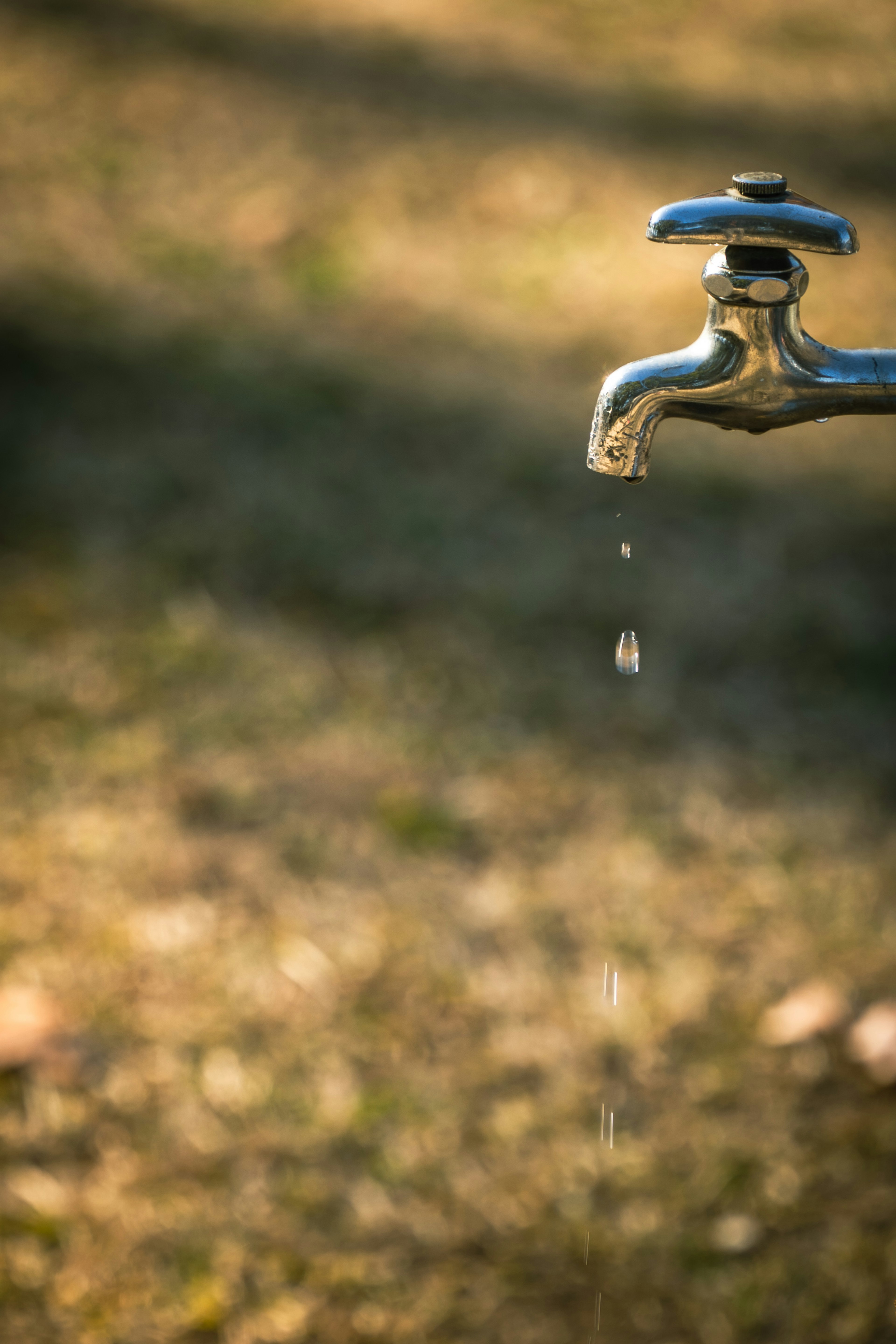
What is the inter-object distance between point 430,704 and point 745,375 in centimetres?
168

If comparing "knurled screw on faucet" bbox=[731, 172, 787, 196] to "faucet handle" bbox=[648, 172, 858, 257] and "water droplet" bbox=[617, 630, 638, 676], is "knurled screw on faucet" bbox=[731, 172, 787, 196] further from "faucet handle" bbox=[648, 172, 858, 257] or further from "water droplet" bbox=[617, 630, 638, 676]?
"water droplet" bbox=[617, 630, 638, 676]

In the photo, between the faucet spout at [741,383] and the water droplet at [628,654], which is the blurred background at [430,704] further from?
the faucet spout at [741,383]

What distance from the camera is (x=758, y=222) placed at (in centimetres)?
80

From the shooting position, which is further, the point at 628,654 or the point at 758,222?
the point at 628,654

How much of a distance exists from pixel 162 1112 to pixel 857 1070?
95 centimetres

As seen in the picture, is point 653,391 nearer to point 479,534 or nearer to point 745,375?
point 745,375

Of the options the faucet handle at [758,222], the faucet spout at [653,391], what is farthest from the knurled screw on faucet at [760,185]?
the faucet spout at [653,391]

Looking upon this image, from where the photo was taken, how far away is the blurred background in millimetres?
1528

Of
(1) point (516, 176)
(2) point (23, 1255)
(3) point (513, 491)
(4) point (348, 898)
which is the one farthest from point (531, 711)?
(1) point (516, 176)

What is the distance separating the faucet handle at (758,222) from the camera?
80cm

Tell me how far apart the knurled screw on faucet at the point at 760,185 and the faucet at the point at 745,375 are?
0.02m

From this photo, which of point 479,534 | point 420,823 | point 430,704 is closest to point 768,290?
point 420,823

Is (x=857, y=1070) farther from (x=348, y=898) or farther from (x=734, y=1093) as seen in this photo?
(x=348, y=898)

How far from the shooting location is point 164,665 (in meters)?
2.64
